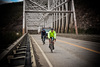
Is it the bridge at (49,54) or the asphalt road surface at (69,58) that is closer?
the bridge at (49,54)

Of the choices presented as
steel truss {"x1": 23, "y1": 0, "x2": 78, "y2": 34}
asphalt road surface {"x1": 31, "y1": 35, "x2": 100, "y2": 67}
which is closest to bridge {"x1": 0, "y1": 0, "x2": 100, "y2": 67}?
asphalt road surface {"x1": 31, "y1": 35, "x2": 100, "y2": 67}

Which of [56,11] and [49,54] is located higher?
[56,11]

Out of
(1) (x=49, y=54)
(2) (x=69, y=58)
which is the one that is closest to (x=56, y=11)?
(1) (x=49, y=54)

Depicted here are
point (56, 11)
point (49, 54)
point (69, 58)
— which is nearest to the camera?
point (69, 58)

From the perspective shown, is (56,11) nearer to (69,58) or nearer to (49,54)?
(49,54)

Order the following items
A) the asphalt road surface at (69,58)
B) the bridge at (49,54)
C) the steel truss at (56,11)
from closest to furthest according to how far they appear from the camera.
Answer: the bridge at (49,54) < the asphalt road surface at (69,58) < the steel truss at (56,11)

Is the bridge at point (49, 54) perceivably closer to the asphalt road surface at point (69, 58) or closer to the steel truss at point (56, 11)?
the asphalt road surface at point (69, 58)

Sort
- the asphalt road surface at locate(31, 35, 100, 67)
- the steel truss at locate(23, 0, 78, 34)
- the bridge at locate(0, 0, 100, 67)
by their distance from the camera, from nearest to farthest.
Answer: the bridge at locate(0, 0, 100, 67) < the asphalt road surface at locate(31, 35, 100, 67) < the steel truss at locate(23, 0, 78, 34)

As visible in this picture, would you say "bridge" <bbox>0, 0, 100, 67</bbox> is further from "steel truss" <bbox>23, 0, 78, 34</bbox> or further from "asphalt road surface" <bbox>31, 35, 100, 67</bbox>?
"steel truss" <bbox>23, 0, 78, 34</bbox>

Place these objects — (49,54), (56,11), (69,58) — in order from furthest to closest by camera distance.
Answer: (56,11), (49,54), (69,58)

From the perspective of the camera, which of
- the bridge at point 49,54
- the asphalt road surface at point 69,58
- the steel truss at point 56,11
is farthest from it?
the steel truss at point 56,11

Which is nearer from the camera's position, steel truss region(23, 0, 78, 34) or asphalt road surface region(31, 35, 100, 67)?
asphalt road surface region(31, 35, 100, 67)

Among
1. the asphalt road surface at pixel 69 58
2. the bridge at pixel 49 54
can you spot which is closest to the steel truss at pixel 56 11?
the bridge at pixel 49 54

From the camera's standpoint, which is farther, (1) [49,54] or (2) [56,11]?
(2) [56,11]
